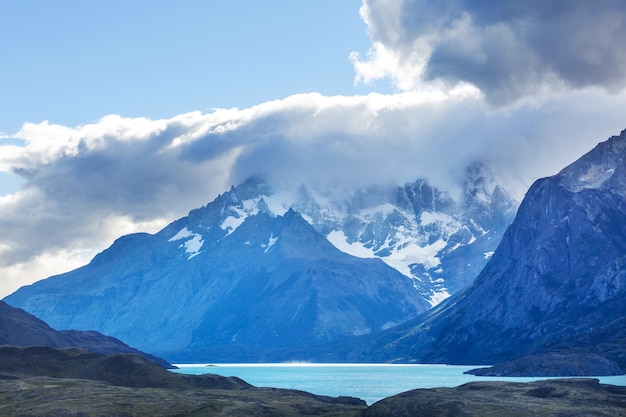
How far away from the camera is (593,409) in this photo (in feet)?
633

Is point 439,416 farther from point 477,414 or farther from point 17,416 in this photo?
point 17,416

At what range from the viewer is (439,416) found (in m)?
197

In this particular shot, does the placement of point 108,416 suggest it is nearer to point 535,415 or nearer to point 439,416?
point 439,416

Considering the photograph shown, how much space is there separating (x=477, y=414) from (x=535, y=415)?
11.8m

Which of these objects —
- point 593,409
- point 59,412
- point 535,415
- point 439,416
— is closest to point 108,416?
A: point 59,412

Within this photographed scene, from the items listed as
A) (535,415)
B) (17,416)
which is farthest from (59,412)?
(535,415)

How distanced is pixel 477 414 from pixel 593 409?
81.8 ft

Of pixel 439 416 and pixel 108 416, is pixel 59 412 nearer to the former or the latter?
pixel 108 416

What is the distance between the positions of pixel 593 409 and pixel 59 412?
115m

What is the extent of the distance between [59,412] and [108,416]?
34.4 feet

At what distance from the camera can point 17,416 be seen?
194m

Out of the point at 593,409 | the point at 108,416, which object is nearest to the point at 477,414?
the point at 593,409

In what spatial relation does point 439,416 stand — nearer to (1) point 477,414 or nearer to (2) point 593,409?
(1) point 477,414

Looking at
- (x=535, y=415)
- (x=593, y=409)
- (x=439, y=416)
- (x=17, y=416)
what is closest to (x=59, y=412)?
(x=17, y=416)
